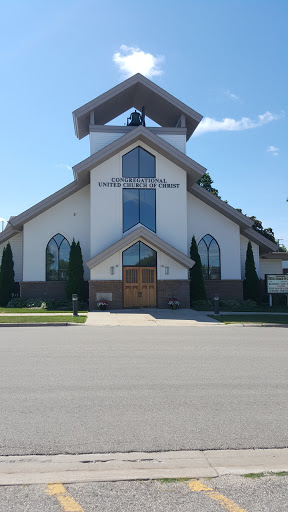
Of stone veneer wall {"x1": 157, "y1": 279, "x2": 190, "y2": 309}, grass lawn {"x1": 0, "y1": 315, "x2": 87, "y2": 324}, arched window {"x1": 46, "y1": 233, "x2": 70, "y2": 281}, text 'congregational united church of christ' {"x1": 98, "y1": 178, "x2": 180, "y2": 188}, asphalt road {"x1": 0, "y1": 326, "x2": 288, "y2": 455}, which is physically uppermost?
text 'congregational united church of christ' {"x1": 98, "y1": 178, "x2": 180, "y2": 188}

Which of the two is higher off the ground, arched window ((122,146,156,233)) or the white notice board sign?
arched window ((122,146,156,233))

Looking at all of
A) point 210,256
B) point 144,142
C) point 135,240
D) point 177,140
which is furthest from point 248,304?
point 144,142

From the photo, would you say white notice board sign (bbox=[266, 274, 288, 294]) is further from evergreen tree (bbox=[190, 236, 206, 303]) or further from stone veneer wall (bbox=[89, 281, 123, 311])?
stone veneer wall (bbox=[89, 281, 123, 311])

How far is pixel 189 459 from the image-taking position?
4.45 m

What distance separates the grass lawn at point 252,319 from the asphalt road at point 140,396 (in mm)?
5810

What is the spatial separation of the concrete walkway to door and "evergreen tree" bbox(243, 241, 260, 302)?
19.9 feet

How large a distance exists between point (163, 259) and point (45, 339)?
11.4 m

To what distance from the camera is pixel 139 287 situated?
23078 millimetres

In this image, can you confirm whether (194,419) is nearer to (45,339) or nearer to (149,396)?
(149,396)

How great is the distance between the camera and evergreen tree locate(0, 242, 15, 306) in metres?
25.1

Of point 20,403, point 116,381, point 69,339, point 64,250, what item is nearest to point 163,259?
point 64,250

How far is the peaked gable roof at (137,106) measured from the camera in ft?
80.8

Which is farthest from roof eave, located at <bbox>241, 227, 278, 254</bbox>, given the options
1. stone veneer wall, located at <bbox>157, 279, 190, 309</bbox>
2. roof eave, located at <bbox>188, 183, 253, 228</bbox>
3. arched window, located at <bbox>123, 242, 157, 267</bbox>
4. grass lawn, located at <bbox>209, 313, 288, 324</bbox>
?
grass lawn, located at <bbox>209, 313, 288, 324</bbox>

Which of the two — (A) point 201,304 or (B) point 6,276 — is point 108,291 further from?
(B) point 6,276
